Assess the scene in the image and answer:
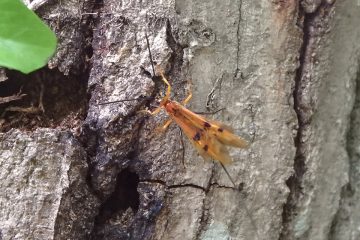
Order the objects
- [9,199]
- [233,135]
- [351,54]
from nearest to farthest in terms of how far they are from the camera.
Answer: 1. [9,199]
2. [233,135]
3. [351,54]

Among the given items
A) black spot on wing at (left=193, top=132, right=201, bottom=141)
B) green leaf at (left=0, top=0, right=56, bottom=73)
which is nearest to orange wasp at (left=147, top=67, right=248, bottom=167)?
black spot on wing at (left=193, top=132, right=201, bottom=141)

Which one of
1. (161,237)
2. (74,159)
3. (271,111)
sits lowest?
(161,237)

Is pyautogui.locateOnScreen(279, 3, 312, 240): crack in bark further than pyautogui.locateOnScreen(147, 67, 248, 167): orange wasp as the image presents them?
Yes

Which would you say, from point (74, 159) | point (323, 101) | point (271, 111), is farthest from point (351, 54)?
point (74, 159)

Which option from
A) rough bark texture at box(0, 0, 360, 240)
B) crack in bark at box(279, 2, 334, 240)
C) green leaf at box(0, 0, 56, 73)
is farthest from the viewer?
crack in bark at box(279, 2, 334, 240)

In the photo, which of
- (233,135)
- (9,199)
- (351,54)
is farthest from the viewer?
(351,54)

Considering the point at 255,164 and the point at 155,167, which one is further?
the point at 255,164

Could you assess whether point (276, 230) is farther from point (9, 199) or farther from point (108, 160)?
point (9, 199)

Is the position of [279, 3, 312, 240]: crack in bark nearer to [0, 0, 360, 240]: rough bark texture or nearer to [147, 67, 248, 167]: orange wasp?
[0, 0, 360, 240]: rough bark texture
